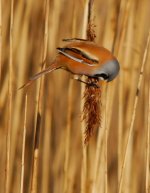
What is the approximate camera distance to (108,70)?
1145 millimetres

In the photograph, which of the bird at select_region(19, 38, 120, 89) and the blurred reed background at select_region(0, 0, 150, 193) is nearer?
the bird at select_region(19, 38, 120, 89)

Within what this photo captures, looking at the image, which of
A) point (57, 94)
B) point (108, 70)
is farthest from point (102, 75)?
point (57, 94)

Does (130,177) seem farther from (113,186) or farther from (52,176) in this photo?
(52,176)

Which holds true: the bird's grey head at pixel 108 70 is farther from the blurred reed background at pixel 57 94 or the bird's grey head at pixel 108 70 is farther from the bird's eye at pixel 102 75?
the blurred reed background at pixel 57 94

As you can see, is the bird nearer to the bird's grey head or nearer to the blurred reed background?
the bird's grey head

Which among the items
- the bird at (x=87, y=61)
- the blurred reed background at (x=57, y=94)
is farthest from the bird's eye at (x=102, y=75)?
the blurred reed background at (x=57, y=94)

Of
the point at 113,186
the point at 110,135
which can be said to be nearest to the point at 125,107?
the point at 110,135

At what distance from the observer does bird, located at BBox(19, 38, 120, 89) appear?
3.70ft

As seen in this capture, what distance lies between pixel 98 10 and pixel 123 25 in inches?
19.7

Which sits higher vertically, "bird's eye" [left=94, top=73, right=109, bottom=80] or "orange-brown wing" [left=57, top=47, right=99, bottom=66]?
"orange-brown wing" [left=57, top=47, right=99, bottom=66]

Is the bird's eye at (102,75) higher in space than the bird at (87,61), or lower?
lower

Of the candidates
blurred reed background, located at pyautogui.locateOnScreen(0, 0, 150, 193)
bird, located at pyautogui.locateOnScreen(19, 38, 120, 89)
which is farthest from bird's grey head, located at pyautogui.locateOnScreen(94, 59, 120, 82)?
blurred reed background, located at pyautogui.locateOnScreen(0, 0, 150, 193)

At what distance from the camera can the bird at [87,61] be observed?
3.70ft

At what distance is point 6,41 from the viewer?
6.32 ft
